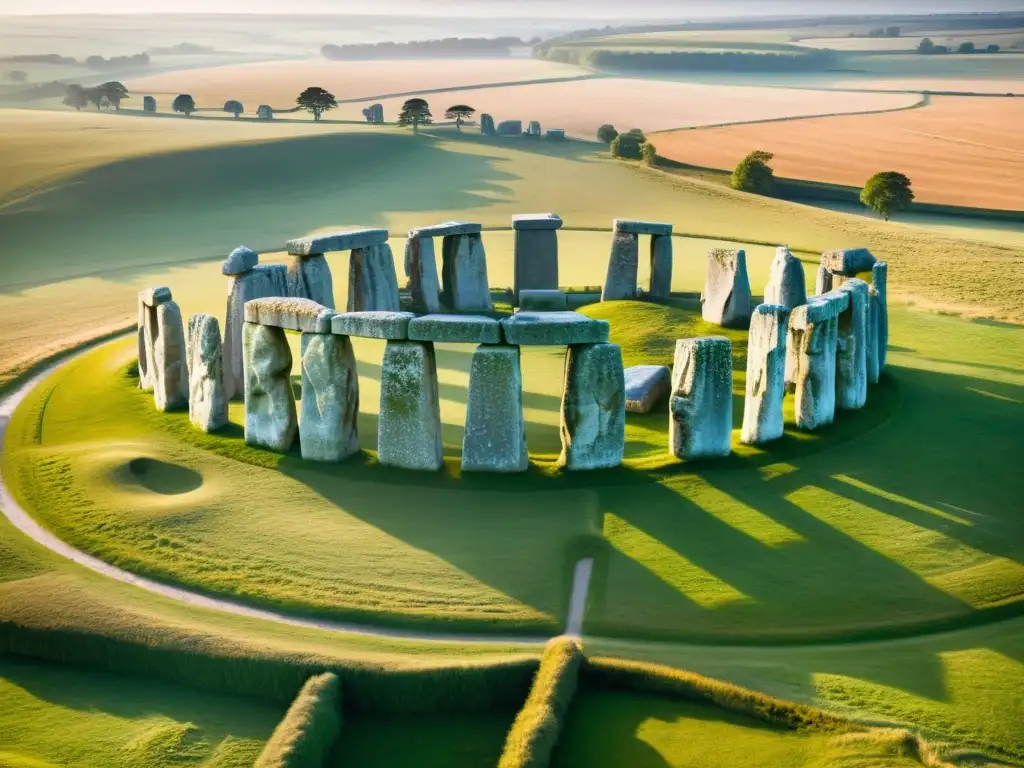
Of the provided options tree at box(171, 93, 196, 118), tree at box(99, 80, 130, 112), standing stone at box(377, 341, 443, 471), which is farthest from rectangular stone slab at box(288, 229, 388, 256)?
tree at box(99, 80, 130, 112)

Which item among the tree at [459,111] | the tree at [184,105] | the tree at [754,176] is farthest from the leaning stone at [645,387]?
the tree at [184,105]

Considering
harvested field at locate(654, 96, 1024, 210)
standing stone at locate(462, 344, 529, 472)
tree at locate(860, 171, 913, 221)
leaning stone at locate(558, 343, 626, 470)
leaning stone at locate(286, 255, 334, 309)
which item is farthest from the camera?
harvested field at locate(654, 96, 1024, 210)

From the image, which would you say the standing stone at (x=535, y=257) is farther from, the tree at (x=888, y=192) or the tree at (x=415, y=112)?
the tree at (x=415, y=112)

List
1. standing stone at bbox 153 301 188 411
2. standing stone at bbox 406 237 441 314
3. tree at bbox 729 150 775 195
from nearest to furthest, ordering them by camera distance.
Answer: standing stone at bbox 153 301 188 411 < standing stone at bbox 406 237 441 314 < tree at bbox 729 150 775 195

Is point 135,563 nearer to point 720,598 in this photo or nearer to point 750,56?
point 720,598

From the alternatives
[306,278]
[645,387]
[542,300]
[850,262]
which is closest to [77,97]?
[542,300]

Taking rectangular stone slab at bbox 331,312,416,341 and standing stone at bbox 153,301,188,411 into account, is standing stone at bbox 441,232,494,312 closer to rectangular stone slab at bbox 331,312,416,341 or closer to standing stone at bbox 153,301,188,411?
standing stone at bbox 153,301,188,411

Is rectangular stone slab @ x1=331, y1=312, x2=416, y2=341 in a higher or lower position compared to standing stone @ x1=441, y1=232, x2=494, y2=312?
higher

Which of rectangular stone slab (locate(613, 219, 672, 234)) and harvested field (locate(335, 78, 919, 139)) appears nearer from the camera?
rectangular stone slab (locate(613, 219, 672, 234))
